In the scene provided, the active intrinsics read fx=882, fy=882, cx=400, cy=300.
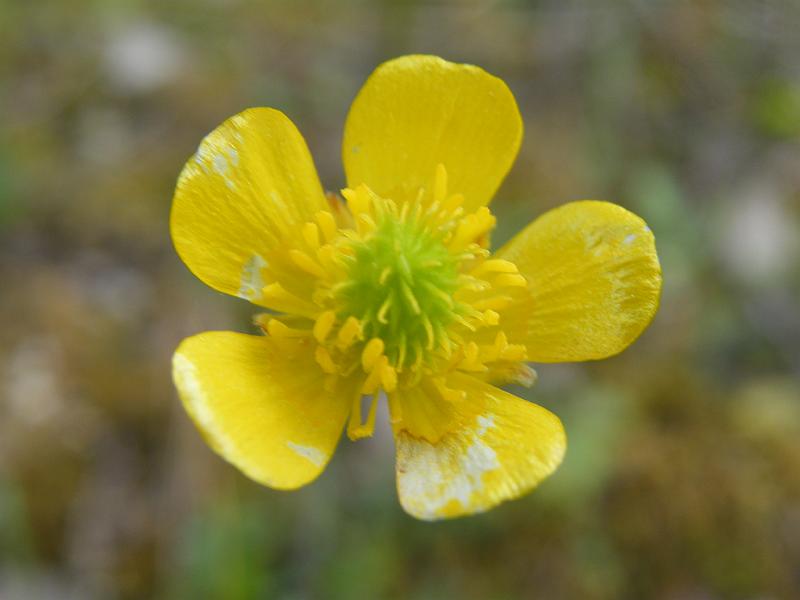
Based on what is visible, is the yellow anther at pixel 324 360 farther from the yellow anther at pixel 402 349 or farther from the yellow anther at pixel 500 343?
the yellow anther at pixel 500 343

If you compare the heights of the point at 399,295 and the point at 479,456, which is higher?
the point at 399,295

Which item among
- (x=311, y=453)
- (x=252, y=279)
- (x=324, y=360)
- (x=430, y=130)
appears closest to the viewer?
(x=311, y=453)

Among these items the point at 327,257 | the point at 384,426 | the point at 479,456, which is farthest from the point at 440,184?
the point at 384,426

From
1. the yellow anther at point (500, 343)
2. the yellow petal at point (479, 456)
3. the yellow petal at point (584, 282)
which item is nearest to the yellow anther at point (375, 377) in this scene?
the yellow petal at point (479, 456)

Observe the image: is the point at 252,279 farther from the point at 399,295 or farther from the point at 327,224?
the point at 399,295

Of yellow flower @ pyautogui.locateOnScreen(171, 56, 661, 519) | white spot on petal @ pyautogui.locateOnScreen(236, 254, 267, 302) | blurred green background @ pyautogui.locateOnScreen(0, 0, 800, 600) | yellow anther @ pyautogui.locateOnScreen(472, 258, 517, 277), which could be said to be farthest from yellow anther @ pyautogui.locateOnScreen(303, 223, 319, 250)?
blurred green background @ pyautogui.locateOnScreen(0, 0, 800, 600)

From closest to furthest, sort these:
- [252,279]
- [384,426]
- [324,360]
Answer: [324,360]
[252,279]
[384,426]
